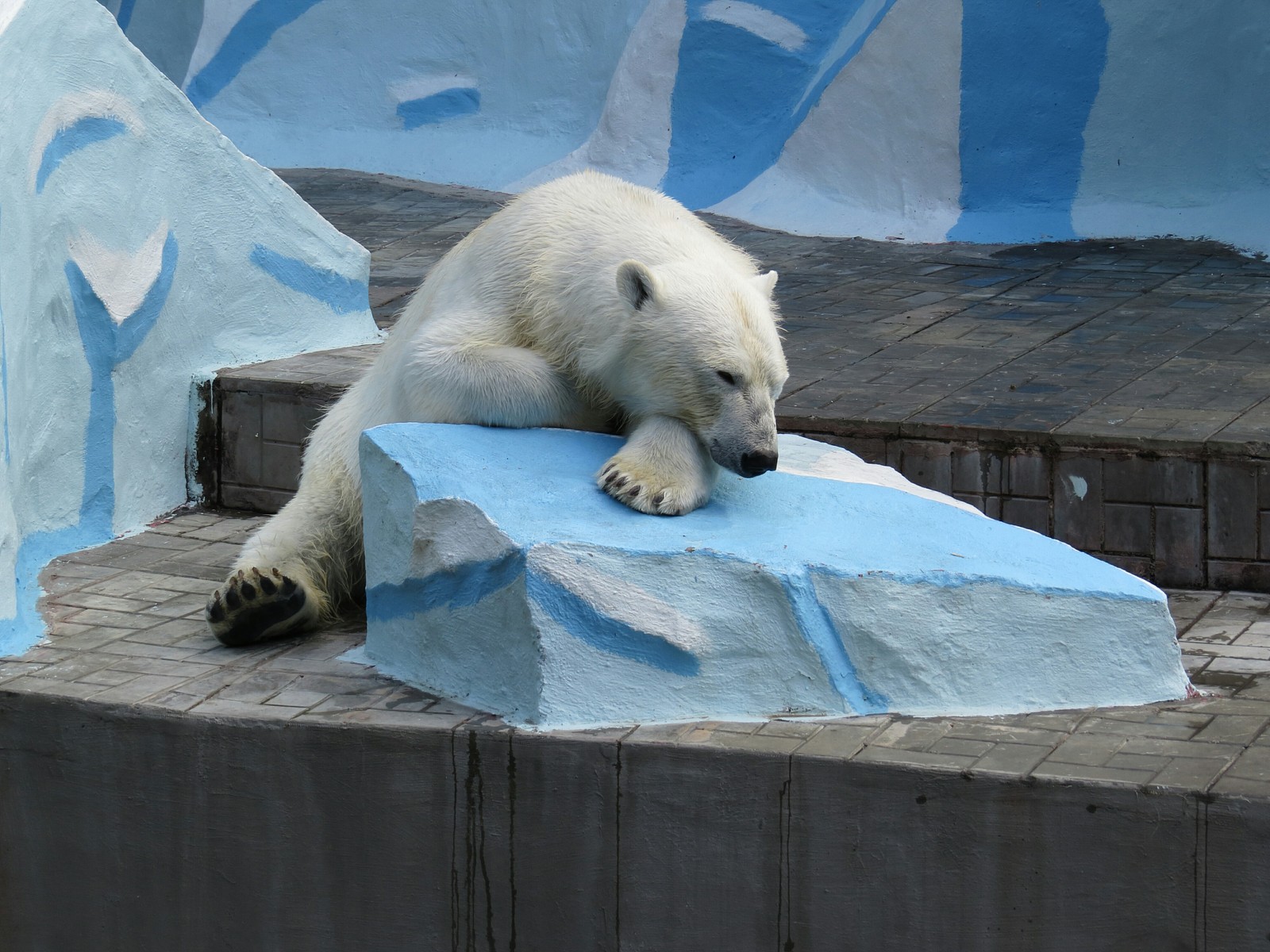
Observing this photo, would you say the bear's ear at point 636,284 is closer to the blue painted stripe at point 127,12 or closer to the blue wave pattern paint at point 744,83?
the blue wave pattern paint at point 744,83

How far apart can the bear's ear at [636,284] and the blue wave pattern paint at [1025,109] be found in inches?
202

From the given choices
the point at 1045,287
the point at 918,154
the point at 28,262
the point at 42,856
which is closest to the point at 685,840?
the point at 42,856

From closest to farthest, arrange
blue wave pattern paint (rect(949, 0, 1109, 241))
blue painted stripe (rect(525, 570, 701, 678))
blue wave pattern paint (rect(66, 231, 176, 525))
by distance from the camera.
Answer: blue painted stripe (rect(525, 570, 701, 678)) < blue wave pattern paint (rect(66, 231, 176, 525)) < blue wave pattern paint (rect(949, 0, 1109, 241))

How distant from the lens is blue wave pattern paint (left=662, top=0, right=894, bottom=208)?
9008 mm

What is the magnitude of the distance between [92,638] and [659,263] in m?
1.80

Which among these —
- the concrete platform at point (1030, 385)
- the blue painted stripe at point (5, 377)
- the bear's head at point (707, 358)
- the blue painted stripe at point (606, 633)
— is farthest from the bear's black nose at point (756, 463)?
the blue painted stripe at point (5, 377)

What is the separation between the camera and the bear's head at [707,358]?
3.36 metres

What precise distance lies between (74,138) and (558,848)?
10.6 ft

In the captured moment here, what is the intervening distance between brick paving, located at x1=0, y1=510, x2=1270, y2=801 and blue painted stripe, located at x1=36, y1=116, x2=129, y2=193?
129 centimetres

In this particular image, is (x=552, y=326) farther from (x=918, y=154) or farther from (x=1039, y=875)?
(x=918, y=154)

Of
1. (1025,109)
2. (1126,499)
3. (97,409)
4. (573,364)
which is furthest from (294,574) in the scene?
(1025,109)

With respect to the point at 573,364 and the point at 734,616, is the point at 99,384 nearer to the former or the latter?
the point at 573,364

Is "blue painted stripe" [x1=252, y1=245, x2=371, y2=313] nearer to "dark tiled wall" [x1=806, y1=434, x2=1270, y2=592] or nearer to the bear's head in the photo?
"dark tiled wall" [x1=806, y1=434, x2=1270, y2=592]

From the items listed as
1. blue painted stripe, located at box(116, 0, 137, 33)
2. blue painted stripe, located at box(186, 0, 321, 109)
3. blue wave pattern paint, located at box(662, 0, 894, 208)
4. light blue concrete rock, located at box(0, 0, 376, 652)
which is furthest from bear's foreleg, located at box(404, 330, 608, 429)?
blue painted stripe, located at box(116, 0, 137, 33)
